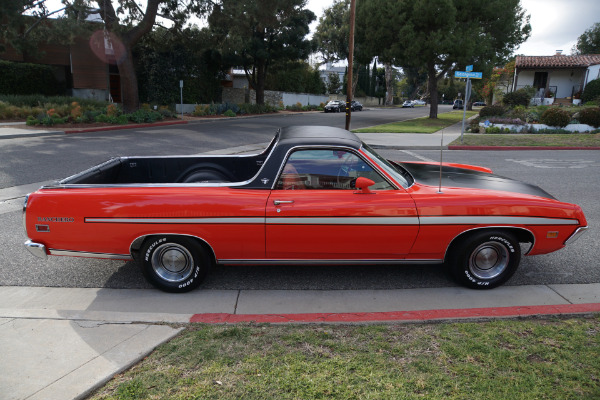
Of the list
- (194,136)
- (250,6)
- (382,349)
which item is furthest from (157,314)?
(250,6)

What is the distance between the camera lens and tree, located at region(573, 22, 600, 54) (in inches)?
2229

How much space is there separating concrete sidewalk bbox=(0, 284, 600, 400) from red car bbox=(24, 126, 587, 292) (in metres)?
0.29

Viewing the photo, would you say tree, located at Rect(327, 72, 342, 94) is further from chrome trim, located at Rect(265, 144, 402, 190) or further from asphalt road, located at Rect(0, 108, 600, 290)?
chrome trim, located at Rect(265, 144, 402, 190)

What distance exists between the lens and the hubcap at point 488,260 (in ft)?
13.5

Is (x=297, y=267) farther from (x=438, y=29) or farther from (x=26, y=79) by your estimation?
(x=26, y=79)

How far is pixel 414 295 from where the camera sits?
161 inches

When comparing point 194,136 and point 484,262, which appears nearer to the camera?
point 484,262

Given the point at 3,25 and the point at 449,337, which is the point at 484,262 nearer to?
the point at 449,337

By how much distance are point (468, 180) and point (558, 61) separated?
3871 centimetres

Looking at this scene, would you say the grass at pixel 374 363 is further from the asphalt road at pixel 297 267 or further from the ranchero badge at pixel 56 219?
the ranchero badge at pixel 56 219

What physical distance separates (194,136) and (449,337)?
53.3 ft

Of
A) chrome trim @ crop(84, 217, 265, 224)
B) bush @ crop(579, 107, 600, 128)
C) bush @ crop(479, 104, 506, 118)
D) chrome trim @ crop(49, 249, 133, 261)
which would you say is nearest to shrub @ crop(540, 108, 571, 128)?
bush @ crop(579, 107, 600, 128)

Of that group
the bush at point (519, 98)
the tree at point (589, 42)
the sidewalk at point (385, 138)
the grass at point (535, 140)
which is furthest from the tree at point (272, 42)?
the tree at point (589, 42)

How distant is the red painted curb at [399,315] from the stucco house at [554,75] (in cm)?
3611
